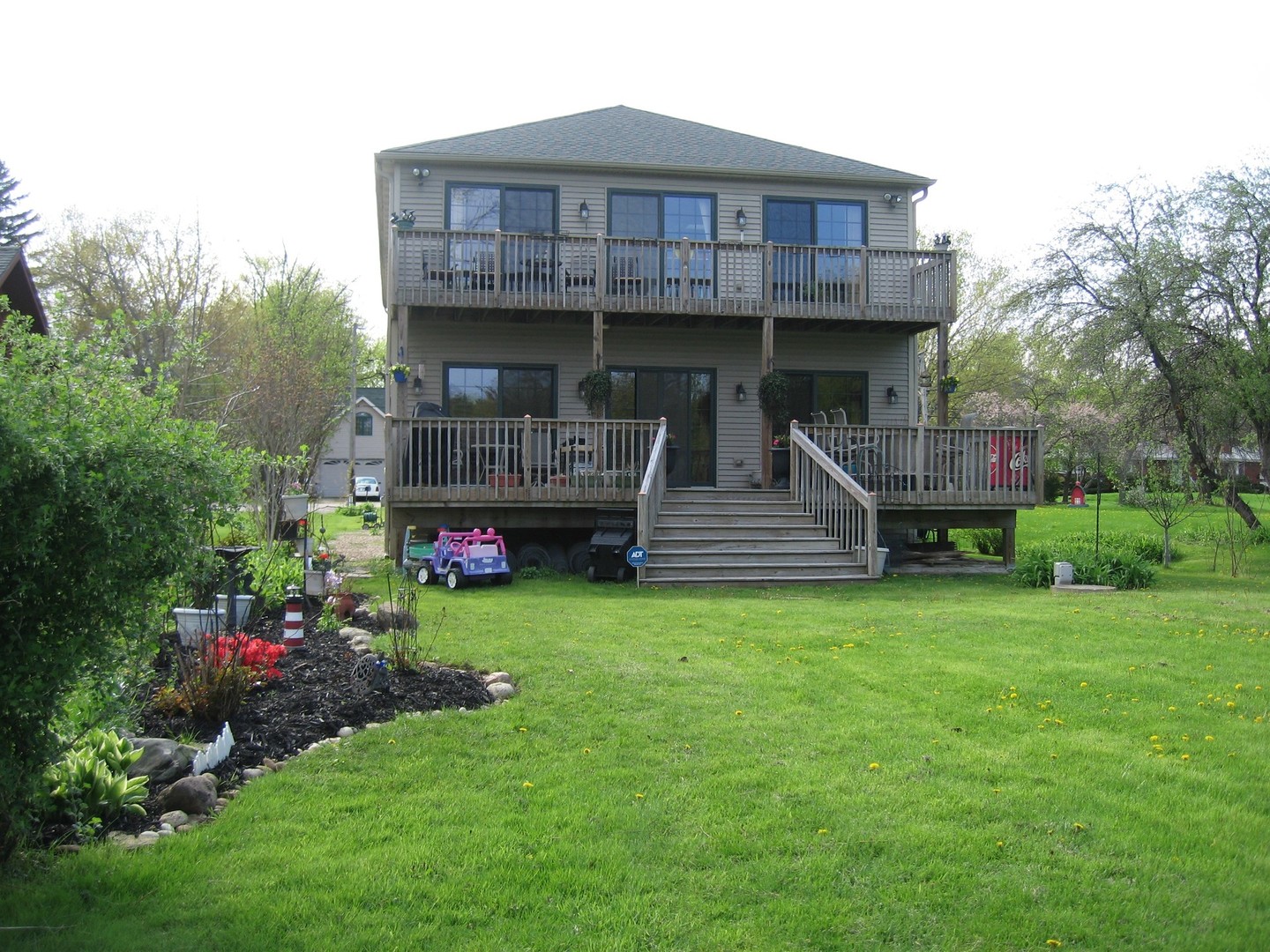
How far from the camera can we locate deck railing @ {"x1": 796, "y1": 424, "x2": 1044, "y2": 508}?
14.1 meters

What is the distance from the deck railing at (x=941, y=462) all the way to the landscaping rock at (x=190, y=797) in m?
10.9

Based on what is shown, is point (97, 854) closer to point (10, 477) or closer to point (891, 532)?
point (10, 477)

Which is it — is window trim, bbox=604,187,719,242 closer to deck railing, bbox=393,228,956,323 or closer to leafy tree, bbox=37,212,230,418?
deck railing, bbox=393,228,956,323

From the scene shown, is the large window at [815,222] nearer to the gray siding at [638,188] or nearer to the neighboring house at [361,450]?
the gray siding at [638,188]

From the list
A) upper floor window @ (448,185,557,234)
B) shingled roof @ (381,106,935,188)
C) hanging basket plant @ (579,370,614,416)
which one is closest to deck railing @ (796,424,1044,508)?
hanging basket plant @ (579,370,614,416)

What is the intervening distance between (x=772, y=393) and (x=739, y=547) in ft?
11.3

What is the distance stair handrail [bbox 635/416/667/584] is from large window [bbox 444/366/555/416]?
3064 millimetres

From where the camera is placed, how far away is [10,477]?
305cm

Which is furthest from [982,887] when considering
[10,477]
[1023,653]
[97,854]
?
[1023,653]

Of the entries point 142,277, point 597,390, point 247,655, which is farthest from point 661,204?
point 142,277

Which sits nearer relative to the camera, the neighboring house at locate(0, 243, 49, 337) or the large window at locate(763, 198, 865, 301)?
the neighboring house at locate(0, 243, 49, 337)

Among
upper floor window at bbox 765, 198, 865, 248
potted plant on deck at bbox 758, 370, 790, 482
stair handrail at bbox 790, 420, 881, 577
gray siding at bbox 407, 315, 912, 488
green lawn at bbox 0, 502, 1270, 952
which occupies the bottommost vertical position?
green lawn at bbox 0, 502, 1270, 952

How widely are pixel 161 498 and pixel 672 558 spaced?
9.36 meters

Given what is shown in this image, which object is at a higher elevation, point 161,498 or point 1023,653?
point 161,498
